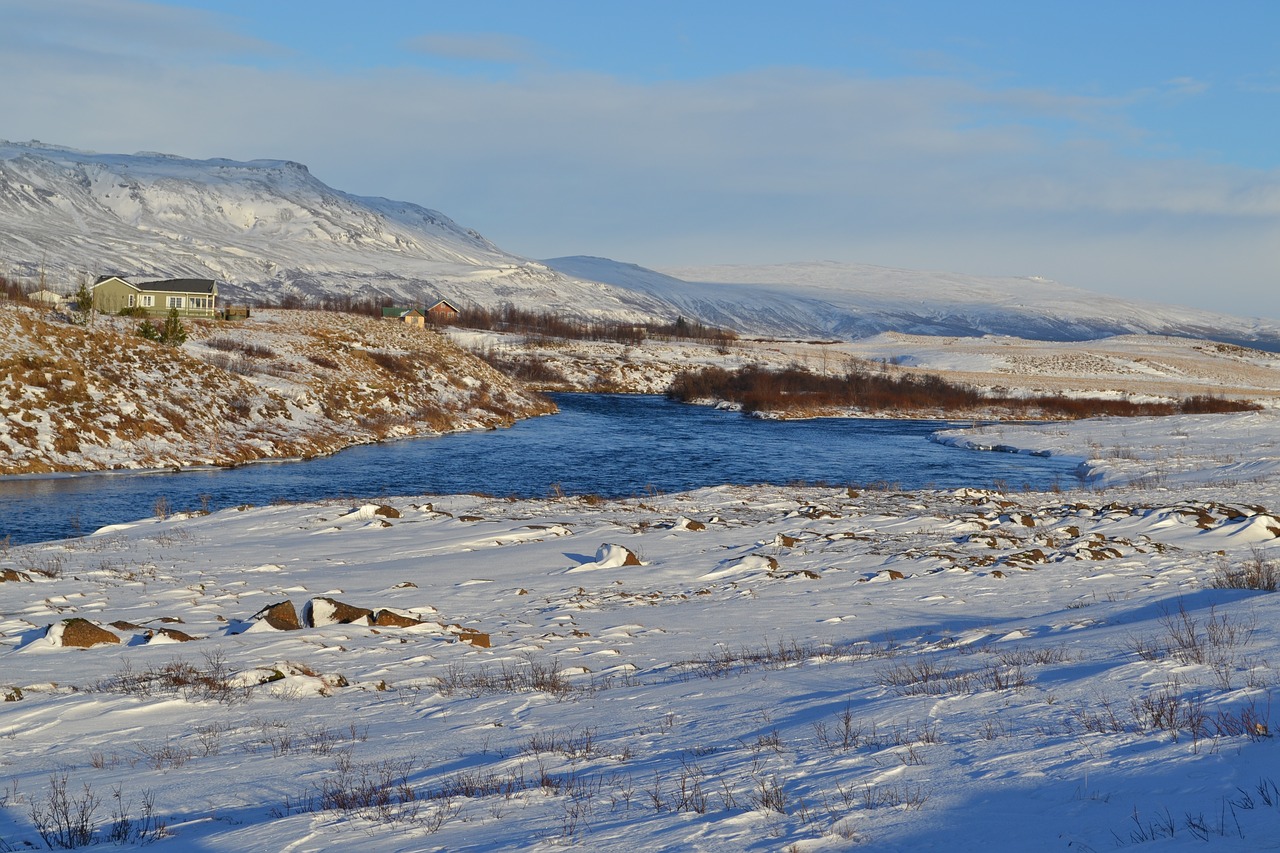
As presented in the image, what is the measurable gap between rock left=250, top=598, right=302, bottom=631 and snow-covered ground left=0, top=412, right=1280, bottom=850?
157mm

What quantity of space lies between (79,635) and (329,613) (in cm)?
269

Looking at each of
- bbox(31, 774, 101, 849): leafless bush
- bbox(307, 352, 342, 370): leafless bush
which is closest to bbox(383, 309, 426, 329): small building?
bbox(307, 352, 342, 370): leafless bush

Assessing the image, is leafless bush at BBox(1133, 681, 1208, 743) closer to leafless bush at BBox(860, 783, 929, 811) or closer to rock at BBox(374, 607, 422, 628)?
leafless bush at BBox(860, 783, 929, 811)

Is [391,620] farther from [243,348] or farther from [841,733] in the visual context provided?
[243,348]

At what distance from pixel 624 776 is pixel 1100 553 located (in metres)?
13.2

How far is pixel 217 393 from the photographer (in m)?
40.3

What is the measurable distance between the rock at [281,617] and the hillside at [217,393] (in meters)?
22.5

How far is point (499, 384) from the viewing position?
58.6 meters

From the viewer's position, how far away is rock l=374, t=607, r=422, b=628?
1262 centimetres

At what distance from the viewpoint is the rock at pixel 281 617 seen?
12.4 m

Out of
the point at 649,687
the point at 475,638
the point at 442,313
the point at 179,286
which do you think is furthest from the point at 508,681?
the point at 442,313

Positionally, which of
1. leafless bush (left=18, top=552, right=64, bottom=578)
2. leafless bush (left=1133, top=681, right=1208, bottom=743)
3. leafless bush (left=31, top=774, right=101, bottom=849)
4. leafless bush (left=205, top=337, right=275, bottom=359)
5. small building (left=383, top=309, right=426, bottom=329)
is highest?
small building (left=383, top=309, right=426, bottom=329)

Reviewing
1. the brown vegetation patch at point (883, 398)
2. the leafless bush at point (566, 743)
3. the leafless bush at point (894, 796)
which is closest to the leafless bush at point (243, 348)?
the brown vegetation patch at point (883, 398)

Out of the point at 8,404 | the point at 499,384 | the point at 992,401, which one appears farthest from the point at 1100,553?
the point at 992,401
